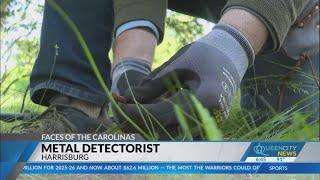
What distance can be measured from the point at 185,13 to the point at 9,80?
0.97ft

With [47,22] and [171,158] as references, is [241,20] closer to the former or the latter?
[171,158]

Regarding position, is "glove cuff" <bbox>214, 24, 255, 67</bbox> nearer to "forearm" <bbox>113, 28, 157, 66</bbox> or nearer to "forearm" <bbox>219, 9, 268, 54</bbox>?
"forearm" <bbox>219, 9, 268, 54</bbox>

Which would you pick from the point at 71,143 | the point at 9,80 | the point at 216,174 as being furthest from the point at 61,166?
the point at 9,80

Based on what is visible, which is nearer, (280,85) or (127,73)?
(127,73)

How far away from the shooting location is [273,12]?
2.03 feet

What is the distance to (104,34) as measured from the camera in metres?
0.89

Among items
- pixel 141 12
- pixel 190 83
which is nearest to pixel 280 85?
pixel 141 12

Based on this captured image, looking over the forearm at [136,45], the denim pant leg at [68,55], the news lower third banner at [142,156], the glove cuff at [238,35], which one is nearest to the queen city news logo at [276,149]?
the news lower third banner at [142,156]

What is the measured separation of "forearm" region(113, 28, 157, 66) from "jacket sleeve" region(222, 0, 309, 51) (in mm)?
151

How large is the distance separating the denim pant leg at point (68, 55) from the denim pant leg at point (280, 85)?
22 centimetres

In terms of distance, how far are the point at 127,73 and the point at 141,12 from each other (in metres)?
0.12

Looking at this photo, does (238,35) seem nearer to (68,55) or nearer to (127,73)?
(127,73)

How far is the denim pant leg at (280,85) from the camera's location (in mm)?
837

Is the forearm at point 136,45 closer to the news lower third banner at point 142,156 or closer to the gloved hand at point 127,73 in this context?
the gloved hand at point 127,73
